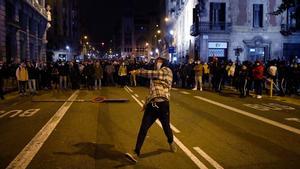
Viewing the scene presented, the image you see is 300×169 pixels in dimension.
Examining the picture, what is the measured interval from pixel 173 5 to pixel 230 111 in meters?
65.2

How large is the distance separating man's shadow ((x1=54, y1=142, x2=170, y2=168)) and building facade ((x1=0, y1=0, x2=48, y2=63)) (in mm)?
27715

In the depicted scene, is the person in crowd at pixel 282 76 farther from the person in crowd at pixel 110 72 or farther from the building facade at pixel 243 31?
the building facade at pixel 243 31

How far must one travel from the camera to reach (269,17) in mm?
48594

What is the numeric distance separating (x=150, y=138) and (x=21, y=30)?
120 feet

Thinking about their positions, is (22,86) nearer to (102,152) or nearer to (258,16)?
(102,152)

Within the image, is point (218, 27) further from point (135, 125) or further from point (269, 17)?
point (135, 125)

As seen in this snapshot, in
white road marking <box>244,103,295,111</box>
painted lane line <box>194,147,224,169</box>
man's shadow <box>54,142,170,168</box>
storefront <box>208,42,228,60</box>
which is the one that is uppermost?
storefront <box>208,42,228,60</box>

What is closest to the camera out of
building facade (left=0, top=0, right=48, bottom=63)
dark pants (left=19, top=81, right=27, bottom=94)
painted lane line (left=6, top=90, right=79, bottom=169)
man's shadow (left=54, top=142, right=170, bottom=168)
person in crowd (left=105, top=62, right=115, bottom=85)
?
painted lane line (left=6, top=90, right=79, bottom=169)

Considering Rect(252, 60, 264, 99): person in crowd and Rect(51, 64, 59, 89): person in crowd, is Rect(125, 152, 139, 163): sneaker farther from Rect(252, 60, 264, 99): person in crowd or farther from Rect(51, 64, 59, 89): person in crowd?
Rect(51, 64, 59, 89): person in crowd

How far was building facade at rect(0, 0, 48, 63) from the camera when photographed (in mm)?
36600

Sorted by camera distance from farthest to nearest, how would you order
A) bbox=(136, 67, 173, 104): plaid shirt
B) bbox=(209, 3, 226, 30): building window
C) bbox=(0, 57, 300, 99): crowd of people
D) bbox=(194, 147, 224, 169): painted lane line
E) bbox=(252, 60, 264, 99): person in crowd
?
1. bbox=(209, 3, 226, 30): building window
2. bbox=(0, 57, 300, 99): crowd of people
3. bbox=(252, 60, 264, 99): person in crowd
4. bbox=(136, 67, 173, 104): plaid shirt
5. bbox=(194, 147, 224, 169): painted lane line

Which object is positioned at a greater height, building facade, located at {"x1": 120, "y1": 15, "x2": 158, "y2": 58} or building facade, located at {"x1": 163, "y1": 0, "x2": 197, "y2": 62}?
building facade, located at {"x1": 120, "y1": 15, "x2": 158, "y2": 58}

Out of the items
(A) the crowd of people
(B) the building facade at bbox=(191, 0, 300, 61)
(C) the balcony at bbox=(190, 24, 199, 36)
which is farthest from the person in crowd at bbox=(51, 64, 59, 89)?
(C) the balcony at bbox=(190, 24, 199, 36)

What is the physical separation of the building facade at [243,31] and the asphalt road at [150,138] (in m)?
31.4
